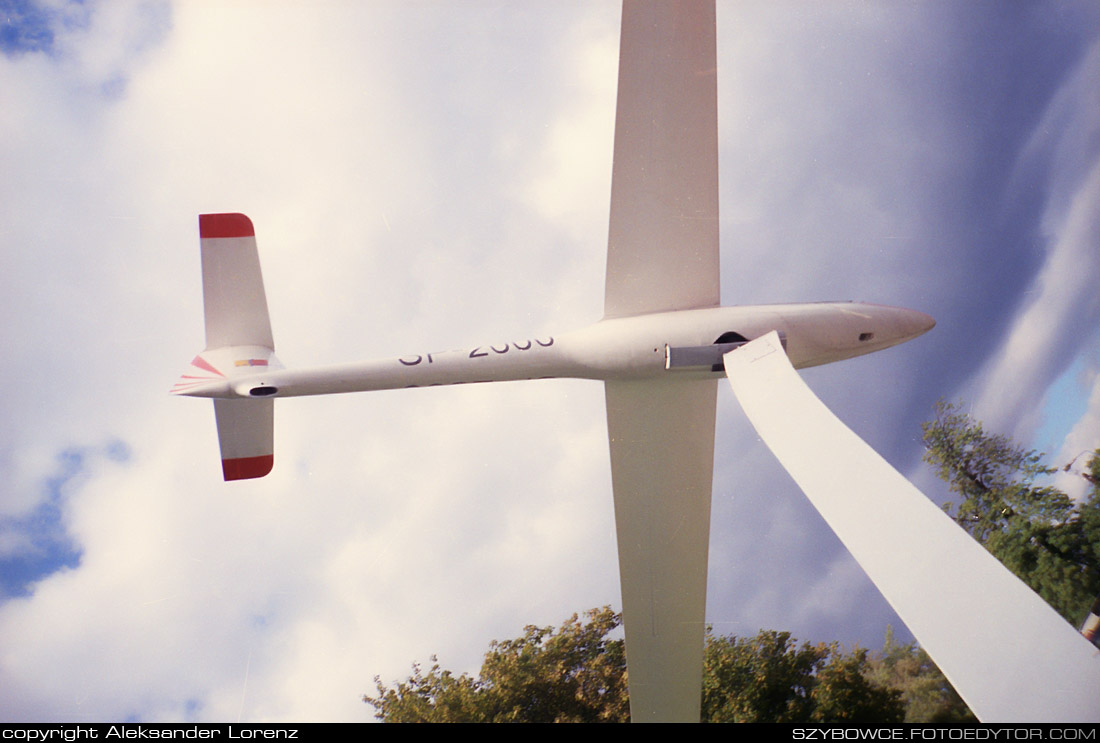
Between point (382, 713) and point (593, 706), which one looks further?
point (593, 706)

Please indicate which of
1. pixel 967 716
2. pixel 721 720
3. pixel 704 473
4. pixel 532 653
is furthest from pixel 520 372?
pixel 967 716

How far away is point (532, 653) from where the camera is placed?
9586 millimetres

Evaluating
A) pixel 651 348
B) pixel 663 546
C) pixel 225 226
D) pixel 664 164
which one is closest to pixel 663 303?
pixel 651 348

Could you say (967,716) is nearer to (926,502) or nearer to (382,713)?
(926,502)

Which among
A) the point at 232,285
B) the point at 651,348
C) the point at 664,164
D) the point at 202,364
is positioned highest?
the point at 664,164

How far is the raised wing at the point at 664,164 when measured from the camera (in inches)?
297

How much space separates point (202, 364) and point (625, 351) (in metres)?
6.49

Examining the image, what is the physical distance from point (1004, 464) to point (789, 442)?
10.6m

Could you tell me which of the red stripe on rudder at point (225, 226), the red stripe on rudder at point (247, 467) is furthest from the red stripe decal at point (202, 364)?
the red stripe on rudder at point (225, 226)

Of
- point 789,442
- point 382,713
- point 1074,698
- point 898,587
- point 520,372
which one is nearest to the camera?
point 1074,698

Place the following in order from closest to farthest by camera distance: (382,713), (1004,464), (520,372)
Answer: (520,372) → (382,713) → (1004,464)

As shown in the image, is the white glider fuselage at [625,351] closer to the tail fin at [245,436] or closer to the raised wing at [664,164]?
the raised wing at [664,164]

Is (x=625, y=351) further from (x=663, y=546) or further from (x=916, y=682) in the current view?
(x=916, y=682)

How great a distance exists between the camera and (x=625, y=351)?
7.78 meters
